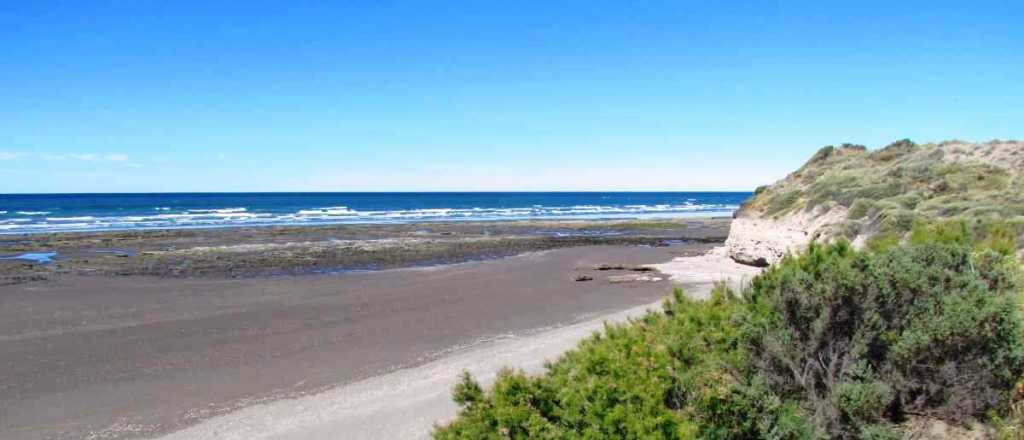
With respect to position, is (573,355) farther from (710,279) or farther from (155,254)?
(155,254)

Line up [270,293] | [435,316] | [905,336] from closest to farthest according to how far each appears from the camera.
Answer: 1. [905,336]
2. [435,316]
3. [270,293]

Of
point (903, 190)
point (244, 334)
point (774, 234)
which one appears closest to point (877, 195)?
point (903, 190)

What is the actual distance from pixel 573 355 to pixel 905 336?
2.41 meters

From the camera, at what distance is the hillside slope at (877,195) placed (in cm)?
1376

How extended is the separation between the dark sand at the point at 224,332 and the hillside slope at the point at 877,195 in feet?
15.6

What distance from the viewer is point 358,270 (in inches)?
973

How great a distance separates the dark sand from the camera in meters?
9.04

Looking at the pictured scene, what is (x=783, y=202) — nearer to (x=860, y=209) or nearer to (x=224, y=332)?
(x=860, y=209)

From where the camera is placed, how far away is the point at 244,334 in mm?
13344

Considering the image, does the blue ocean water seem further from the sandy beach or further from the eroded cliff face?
the eroded cliff face

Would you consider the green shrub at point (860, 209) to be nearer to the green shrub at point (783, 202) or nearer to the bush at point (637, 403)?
the green shrub at point (783, 202)

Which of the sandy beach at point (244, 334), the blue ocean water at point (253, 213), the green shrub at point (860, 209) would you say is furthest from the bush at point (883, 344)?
the blue ocean water at point (253, 213)

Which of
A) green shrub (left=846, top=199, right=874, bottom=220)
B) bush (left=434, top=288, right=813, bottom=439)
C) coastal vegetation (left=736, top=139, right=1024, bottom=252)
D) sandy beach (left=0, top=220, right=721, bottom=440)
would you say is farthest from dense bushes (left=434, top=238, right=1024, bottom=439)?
green shrub (left=846, top=199, right=874, bottom=220)

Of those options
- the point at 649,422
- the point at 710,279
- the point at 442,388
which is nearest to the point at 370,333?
the point at 442,388
